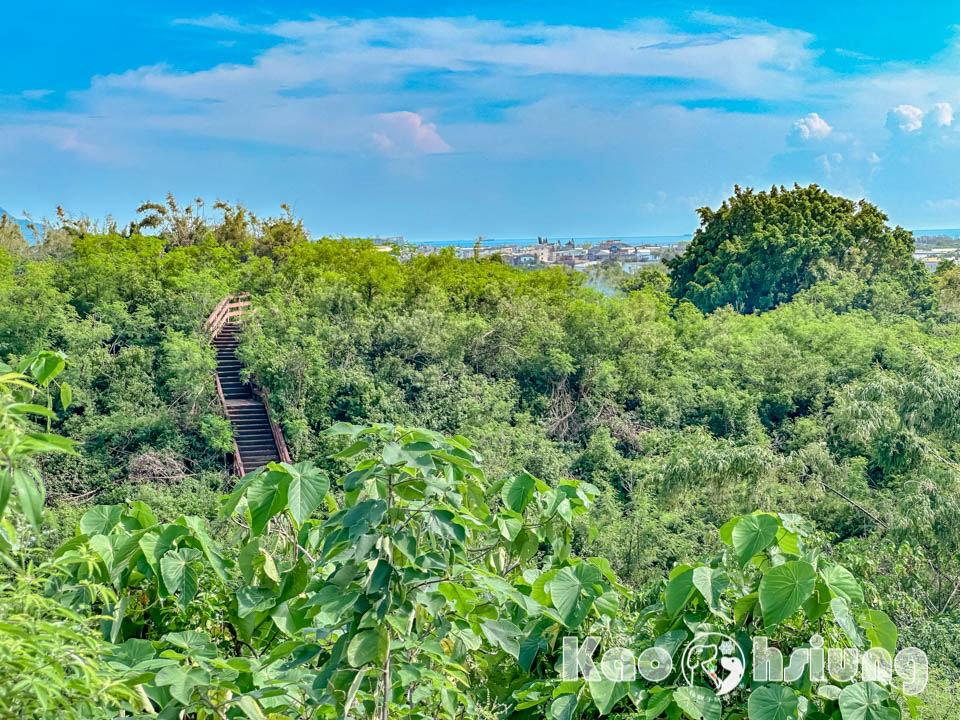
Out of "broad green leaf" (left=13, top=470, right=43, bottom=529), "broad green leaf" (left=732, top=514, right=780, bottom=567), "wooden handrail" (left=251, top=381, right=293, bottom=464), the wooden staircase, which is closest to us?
"broad green leaf" (left=13, top=470, right=43, bottom=529)

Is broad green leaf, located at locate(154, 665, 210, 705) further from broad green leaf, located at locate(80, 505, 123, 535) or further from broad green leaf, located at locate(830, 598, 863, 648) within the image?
broad green leaf, located at locate(830, 598, 863, 648)

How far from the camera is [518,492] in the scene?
115 cm

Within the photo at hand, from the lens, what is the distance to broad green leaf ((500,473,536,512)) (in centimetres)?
113

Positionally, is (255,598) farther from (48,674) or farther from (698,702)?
(698,702)

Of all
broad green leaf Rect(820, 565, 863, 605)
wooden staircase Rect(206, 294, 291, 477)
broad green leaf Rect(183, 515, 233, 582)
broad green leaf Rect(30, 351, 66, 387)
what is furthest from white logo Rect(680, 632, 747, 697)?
wooden staircase Rect(206, 294, 291, 477)

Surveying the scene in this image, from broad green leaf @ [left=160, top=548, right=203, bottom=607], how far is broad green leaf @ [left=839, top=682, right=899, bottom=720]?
793 millimetres

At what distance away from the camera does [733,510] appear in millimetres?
7195

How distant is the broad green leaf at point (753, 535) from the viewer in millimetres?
921

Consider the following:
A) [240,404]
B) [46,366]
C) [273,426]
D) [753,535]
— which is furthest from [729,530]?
[240,404]

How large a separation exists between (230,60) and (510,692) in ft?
49.1

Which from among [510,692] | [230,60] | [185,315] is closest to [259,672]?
[510,692]

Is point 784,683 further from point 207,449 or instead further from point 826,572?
point 207,449

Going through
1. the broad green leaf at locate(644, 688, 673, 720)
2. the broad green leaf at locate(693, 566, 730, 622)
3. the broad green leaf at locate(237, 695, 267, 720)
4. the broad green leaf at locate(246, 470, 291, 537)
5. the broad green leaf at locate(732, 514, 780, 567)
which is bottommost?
the broad green leaf at locate(644, 688, 673, 720)

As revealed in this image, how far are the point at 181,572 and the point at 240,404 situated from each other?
958 cm
